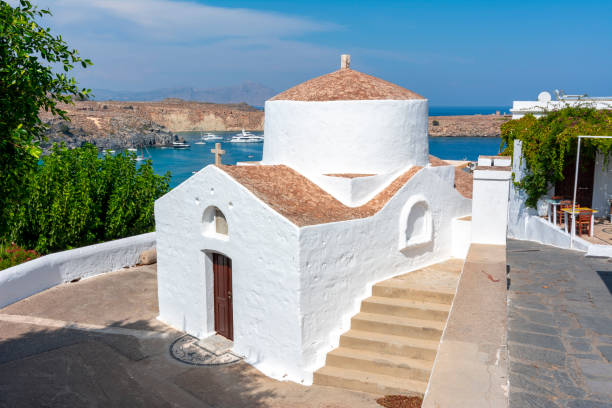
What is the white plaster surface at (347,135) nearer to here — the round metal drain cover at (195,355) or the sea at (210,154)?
the round metal drain cover at (195,355)

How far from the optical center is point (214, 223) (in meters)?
Result: 8.83

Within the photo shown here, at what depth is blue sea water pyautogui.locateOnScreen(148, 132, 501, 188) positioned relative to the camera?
69.1 m

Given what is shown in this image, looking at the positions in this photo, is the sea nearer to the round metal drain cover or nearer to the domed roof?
the domed roof

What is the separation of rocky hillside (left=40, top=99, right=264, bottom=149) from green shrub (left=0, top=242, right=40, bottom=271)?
38.1 m

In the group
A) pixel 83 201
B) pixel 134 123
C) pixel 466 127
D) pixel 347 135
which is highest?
pixel 466 127

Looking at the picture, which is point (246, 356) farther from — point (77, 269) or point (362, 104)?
point (77, 269)

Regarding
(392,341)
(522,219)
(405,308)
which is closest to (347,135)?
(405,308)

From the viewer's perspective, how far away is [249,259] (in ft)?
26.1

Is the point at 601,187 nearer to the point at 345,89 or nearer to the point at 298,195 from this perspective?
the point at 345,89

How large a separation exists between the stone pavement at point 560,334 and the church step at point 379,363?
1474 mm

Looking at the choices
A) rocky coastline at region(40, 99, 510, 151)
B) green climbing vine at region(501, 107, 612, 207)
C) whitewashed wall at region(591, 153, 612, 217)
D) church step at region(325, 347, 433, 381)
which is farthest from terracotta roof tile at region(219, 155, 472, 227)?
rocky coastline at region(40, 99, 510, 151)

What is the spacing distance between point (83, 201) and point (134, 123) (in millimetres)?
82276

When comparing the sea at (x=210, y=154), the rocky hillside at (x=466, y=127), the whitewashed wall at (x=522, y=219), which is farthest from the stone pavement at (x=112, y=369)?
the rocky hillside at (x=466, y=127)

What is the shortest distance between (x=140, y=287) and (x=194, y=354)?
4.02 m
